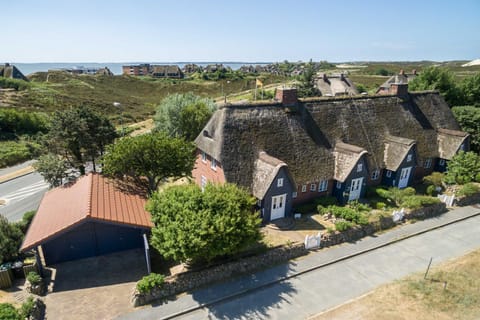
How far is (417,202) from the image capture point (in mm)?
26906

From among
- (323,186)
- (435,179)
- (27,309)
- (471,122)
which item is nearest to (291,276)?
(323,186)

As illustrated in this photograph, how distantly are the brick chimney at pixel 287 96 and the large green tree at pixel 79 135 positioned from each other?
19383mm

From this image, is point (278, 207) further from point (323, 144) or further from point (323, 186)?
point (323, 144)

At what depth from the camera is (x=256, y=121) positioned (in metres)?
27.4

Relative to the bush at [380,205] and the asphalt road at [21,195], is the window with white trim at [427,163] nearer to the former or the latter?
the bush at [380,205]

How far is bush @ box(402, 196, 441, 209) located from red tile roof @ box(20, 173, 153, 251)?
23.6 meters

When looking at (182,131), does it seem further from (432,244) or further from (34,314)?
(432,244)

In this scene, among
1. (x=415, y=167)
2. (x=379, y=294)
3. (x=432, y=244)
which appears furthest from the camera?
(x=415, y=167)

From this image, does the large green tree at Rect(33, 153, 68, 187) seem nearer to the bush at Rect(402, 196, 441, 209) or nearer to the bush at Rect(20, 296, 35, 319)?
the bush at Rect(20, 296, 35, 319)

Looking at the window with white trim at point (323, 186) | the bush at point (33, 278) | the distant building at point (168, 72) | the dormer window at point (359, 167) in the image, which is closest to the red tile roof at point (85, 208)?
the bush at point (33, 278)

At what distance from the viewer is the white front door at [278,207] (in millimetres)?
24927

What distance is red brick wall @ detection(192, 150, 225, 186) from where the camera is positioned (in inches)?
1011

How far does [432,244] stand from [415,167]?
1141 cm

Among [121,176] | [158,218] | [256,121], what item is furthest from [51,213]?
[256,121]
